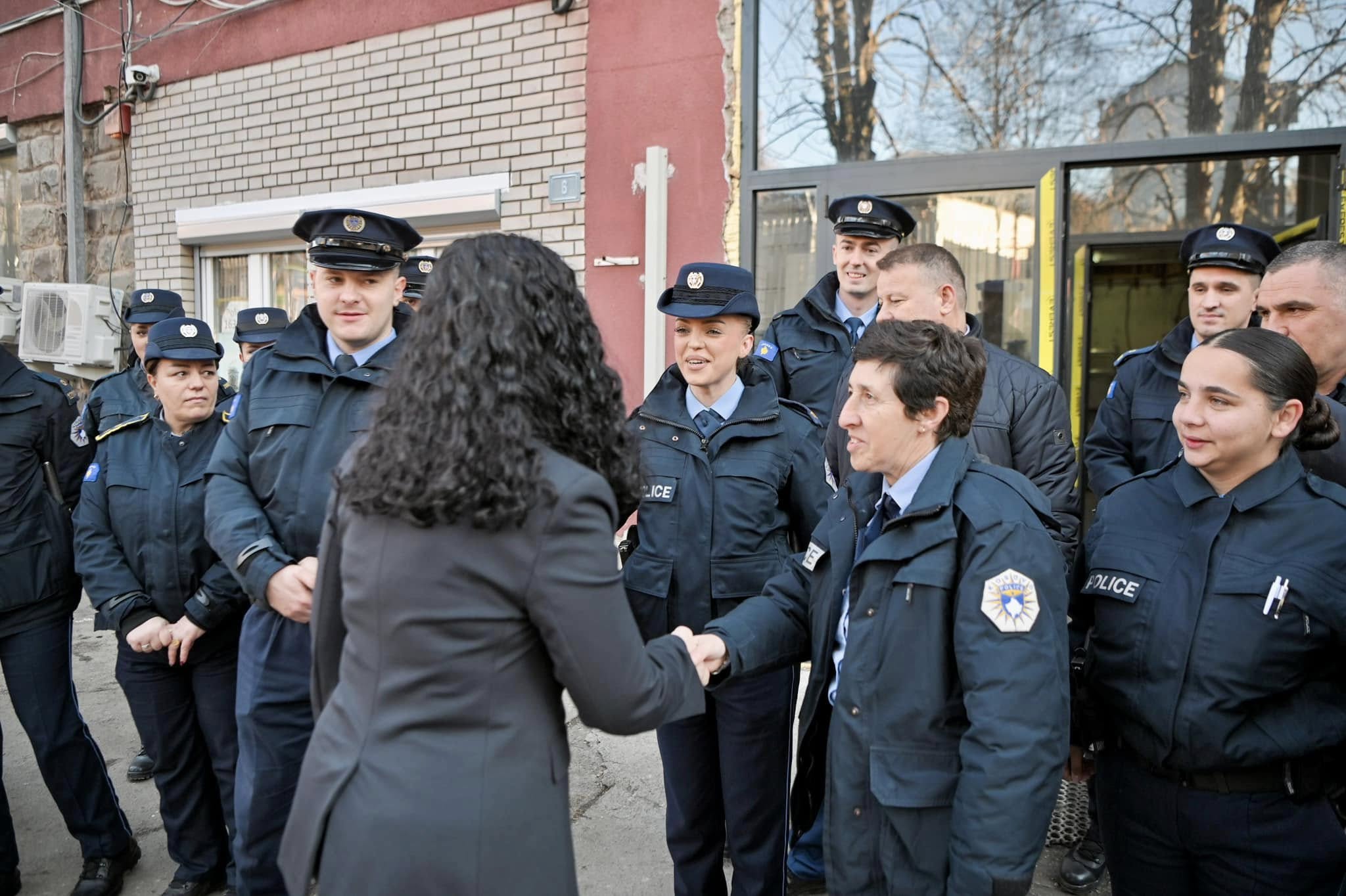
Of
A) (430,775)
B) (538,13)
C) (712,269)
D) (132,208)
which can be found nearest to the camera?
(430,775)

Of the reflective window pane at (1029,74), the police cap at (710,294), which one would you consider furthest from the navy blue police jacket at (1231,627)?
the reflective window pane at (1029,74)

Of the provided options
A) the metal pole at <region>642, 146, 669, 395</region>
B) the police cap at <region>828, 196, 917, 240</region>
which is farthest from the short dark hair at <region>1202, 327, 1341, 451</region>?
the metal pole at <region>642, 146, 669, 395</region>

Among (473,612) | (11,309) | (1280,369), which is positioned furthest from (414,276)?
(11,309)

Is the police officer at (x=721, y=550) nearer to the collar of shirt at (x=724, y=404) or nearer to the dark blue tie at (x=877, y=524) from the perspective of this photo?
the collar of shirt at (x=724, y=404)

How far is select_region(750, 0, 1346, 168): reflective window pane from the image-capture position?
455 cm

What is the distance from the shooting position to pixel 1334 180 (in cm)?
445

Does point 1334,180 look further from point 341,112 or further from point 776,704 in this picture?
point 341,112

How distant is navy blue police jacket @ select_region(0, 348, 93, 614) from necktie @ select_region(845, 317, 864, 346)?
9.10 feet

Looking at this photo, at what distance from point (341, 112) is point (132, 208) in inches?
96.5

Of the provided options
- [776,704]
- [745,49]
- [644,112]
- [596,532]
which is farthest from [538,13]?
[596,532]

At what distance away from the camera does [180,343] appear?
10.2ft

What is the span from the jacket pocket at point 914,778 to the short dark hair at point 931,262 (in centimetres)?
160

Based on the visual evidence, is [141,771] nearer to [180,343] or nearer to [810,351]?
[180,343]

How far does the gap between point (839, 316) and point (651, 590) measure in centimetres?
148
